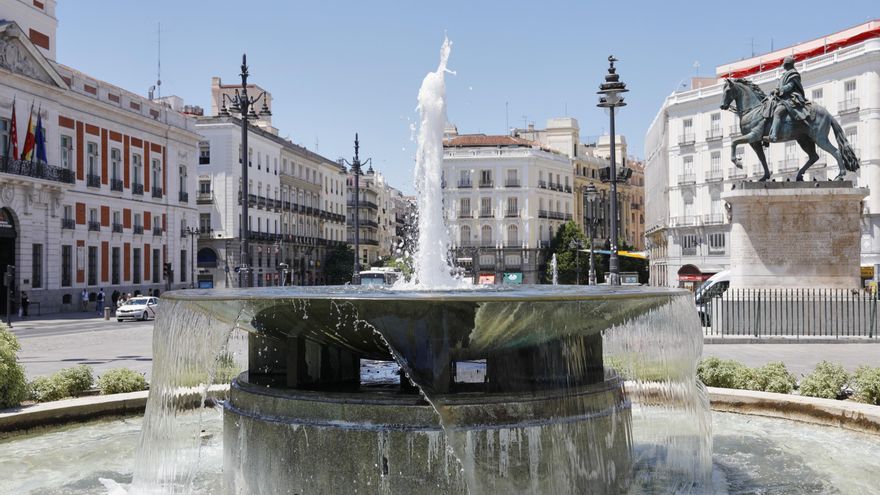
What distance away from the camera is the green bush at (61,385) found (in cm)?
1013

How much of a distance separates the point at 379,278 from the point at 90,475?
120 feet

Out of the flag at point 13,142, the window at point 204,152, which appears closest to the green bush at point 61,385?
the flag at point 13,142

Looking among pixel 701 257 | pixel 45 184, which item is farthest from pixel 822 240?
pixel 701 257

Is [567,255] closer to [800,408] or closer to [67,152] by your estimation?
[67,152]

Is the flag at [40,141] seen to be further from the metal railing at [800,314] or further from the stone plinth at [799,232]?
the metal railing at [800,314]

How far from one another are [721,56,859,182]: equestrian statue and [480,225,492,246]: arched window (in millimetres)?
66534

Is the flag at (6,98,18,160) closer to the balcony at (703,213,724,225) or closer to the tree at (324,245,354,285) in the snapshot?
the balcony at (703,213,724,225)

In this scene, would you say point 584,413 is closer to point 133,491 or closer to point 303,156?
point 133,491

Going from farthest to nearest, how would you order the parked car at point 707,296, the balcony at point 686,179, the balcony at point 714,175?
the balcony at point 686,179 → the balcony at point 714,175 → the parked car at point 707,296

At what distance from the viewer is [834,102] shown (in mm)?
54469

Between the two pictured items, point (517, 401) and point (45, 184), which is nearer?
point (517, 401)

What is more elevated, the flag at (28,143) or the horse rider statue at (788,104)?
the flag at (28,143)

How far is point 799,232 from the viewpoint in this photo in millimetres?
20016

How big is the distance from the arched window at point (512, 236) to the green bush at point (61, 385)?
255ft
